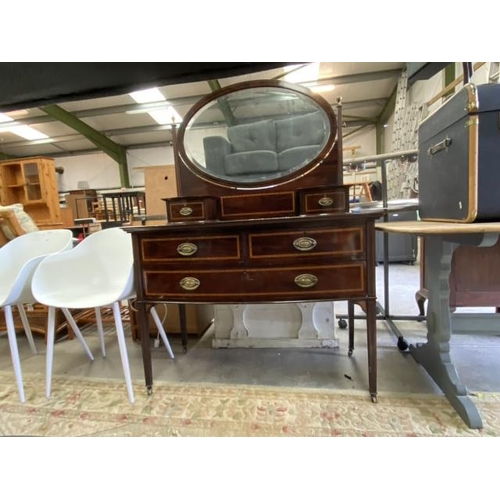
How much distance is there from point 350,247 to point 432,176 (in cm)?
→ 54

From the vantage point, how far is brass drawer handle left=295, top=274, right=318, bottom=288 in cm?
103

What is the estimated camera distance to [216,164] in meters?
1.47

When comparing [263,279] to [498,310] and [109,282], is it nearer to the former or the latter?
[109,282]

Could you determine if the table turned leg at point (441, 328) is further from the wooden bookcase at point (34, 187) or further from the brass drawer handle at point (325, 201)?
the wooden bookcase at point (34, 187)

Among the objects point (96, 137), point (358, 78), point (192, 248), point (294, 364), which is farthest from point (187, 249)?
point (96, 137)

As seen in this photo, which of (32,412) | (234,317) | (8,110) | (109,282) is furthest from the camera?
(234,317)

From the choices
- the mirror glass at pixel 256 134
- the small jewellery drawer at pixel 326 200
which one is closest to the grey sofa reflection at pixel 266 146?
the mirror glass at pixel 256 134

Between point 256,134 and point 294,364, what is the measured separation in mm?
1297

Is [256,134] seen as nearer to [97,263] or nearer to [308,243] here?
[308,243]

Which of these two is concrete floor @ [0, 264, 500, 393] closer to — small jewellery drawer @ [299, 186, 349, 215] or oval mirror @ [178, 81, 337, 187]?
small jewellery drawer @ [299, 186, 349, 215]

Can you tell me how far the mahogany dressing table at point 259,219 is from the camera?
1.02m

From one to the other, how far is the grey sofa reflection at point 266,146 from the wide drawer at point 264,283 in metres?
0.61
